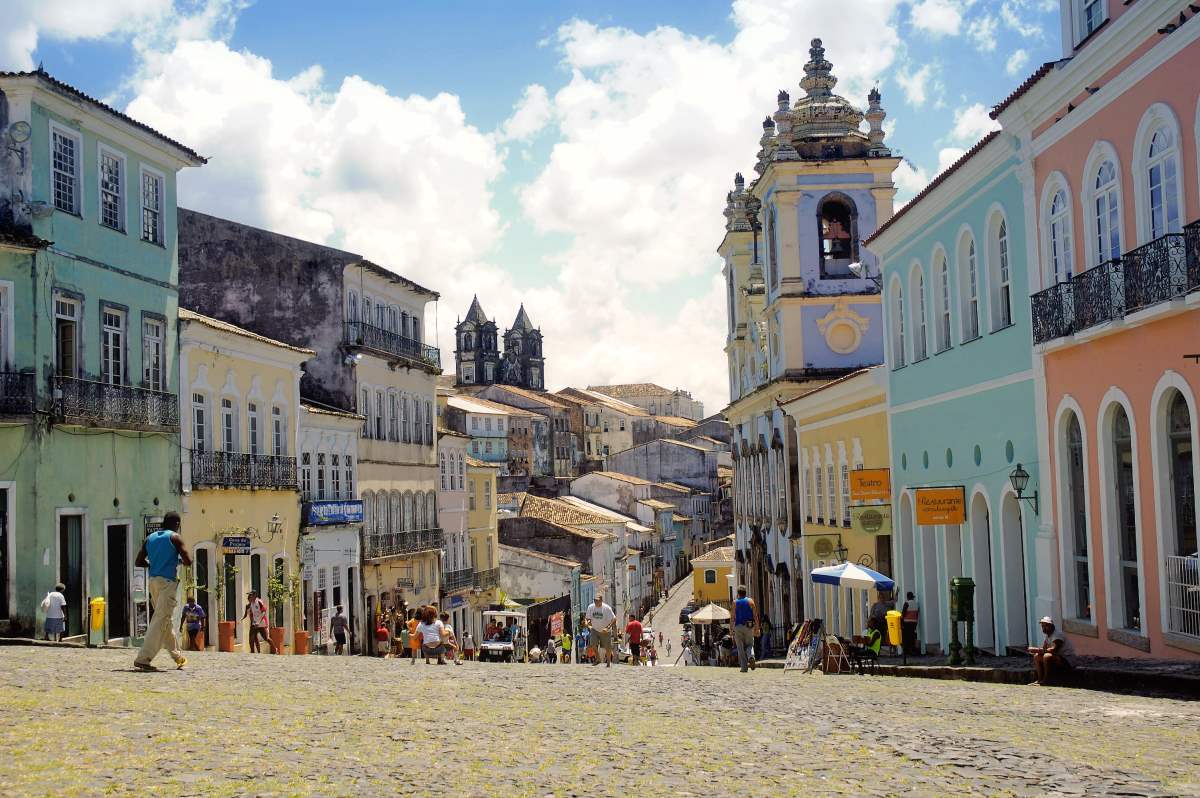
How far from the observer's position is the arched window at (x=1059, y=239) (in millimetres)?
19453

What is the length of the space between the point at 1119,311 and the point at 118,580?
1740cm

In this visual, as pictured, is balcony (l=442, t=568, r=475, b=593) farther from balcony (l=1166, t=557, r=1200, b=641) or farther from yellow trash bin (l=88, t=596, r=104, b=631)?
balcony (l=1166, t=557, r=1200, b=641)

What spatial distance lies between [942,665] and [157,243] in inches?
620

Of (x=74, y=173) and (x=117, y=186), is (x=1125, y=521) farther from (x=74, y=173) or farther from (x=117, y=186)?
(x=117, y=186)

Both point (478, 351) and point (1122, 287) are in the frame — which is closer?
point (1122, 287)

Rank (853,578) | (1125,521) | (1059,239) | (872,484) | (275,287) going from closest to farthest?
(1125,521), (1059,239), (853,578), (872,484), (275,287)

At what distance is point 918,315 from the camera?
2800 cm

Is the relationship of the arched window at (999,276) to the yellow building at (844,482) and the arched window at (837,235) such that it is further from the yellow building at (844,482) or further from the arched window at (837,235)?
the arched window at (837,235)

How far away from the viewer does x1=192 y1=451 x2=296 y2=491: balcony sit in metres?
→ 31.0

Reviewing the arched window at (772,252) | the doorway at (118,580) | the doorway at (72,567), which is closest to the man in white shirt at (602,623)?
the doorway at (118,580)

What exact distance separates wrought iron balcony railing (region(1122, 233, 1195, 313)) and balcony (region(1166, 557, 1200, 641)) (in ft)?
9.01

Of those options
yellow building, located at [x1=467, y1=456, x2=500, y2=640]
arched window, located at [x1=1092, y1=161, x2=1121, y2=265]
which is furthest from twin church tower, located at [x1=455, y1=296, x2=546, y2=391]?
arched window, located at [x1=1092, y1=161, x2=1121, y2=265]

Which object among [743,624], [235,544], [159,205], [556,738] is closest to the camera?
[556,738]

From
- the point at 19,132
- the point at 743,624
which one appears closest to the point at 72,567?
the point at 19,132
